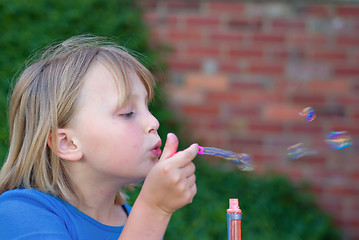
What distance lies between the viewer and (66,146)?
1691mm

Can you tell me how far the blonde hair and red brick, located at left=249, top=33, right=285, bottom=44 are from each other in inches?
99.6

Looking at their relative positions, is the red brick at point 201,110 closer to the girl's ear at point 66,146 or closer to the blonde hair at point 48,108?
the blonde hair at point 48,108

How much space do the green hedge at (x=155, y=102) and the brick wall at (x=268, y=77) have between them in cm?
18

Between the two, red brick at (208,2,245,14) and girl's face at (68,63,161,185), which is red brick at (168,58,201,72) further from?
girl's face at (68,63,161,185)

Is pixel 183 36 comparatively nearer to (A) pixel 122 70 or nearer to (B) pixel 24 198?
(A) pixel 122 70

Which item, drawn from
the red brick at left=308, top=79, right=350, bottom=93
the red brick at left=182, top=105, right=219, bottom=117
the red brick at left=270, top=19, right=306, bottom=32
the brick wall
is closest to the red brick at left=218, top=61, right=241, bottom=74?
the brick wall

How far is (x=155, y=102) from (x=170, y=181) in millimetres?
2476

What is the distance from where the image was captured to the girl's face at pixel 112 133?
5.30ft

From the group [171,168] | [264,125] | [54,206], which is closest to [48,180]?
[54,206]

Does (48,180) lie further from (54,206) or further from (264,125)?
(264,125)

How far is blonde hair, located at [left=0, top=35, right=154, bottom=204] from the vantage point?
168 cm

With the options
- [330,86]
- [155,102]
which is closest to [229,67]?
[155,102]

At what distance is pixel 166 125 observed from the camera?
410cm

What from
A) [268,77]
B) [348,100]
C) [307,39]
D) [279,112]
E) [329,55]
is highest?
[307,39]
